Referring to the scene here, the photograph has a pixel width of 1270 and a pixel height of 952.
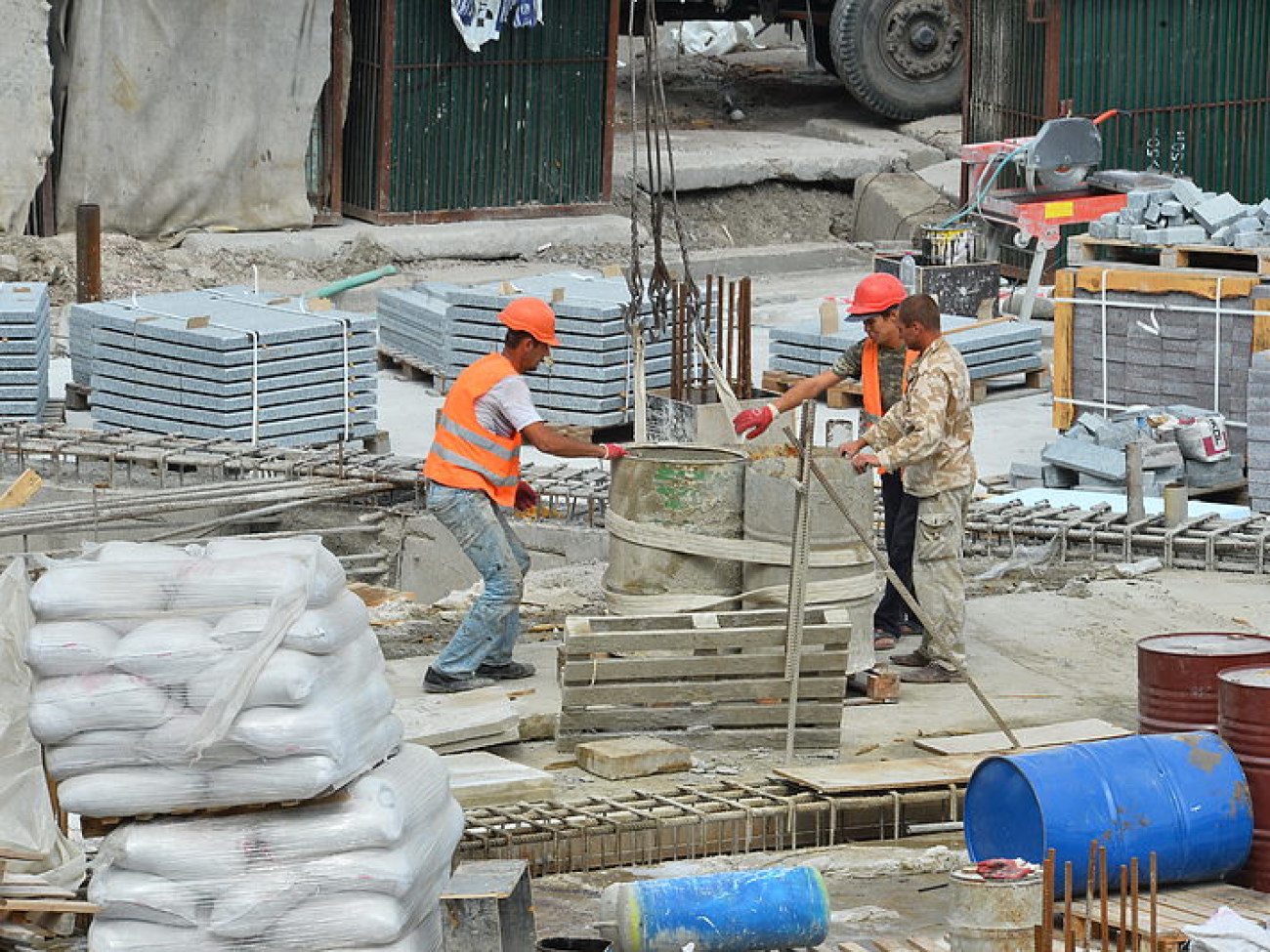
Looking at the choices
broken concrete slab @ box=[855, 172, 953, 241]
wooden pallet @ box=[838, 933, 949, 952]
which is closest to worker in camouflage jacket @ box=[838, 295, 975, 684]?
wooden pallet @ box=[838, 933, 949, 952]

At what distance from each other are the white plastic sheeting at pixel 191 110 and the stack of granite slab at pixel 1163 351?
1038 centimetres

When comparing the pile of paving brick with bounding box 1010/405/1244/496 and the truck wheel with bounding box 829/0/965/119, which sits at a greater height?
the truck wheel with bounding box 829/0/965/119

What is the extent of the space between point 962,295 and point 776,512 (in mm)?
10306

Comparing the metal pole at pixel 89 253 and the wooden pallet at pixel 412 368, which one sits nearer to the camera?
the wooden pallet at pixel 412 368

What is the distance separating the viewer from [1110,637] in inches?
444

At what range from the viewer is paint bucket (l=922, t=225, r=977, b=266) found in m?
20.2

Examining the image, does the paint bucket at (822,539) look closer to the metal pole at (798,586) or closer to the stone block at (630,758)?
the metal pole at (798,586)

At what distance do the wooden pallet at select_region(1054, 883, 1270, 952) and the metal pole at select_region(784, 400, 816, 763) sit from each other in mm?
2009

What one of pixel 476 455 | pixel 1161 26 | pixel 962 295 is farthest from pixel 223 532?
pixel 1161 26

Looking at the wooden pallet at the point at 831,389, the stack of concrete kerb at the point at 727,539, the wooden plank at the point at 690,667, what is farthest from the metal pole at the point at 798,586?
the wooden pallet at the point at 831,389

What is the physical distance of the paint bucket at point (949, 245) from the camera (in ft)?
66.1

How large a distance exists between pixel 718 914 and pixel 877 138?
23055mm

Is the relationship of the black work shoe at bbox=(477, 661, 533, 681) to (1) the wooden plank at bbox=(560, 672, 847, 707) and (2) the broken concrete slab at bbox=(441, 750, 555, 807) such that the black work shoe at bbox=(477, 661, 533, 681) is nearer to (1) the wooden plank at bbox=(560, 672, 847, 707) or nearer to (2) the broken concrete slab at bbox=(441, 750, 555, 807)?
(1) the wooden plank at bbox=(560, 672, 847, 707)

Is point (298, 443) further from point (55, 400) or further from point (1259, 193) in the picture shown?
point (1259, 193)
